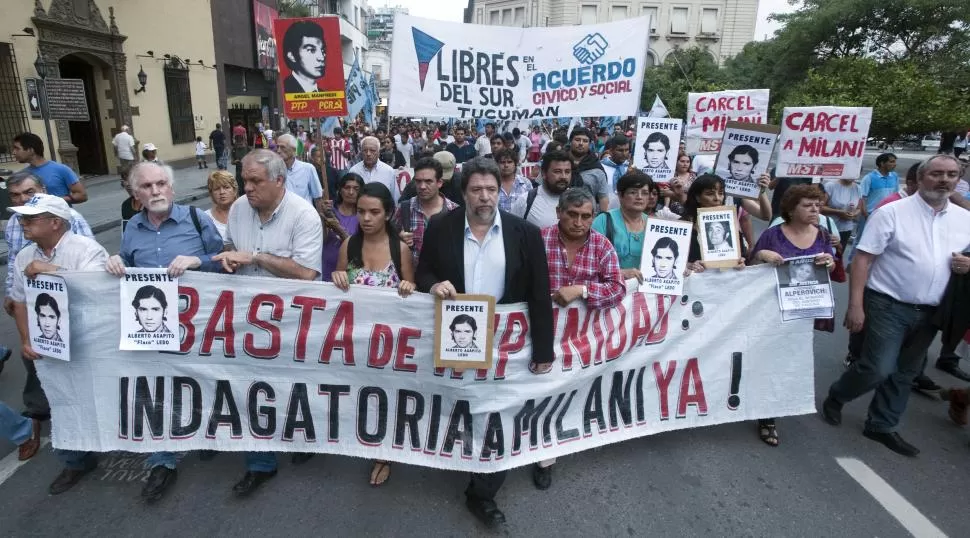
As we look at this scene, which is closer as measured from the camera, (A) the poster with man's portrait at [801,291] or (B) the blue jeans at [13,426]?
(B) the blue jeans at [13,426]

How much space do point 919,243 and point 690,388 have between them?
1665mm

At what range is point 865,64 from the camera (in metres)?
14.1

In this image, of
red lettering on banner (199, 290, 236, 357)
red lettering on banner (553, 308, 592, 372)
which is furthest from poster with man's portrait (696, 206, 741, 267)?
red lettering on banner (199, 290, 236, 357)

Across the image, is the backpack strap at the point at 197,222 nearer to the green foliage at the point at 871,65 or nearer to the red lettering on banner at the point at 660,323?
the red lettering on banner at the point at 660,323

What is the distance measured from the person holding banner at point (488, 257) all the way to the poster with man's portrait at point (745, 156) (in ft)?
7.92

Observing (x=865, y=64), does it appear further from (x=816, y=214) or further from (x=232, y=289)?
(x=232, y=289)

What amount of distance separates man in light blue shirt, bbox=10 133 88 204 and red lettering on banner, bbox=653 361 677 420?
5.55 metres

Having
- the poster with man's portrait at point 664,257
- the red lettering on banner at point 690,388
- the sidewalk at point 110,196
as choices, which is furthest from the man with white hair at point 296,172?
the sidewalk at point 110,196

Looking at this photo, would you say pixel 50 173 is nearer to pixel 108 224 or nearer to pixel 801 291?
pixel 108 224

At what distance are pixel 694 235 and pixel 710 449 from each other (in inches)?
56.4

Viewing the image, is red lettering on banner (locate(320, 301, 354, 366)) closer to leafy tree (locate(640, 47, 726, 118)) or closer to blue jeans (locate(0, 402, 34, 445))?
blue jeans (locate(0, 402, 34, 445))

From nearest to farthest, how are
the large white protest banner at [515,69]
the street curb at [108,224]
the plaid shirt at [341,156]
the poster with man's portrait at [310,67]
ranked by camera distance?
the poster with man's portrait at [310,67] < the large white protest banner at [515,69] < the street curb at [108,224] < the plaid shirt at [341,156]

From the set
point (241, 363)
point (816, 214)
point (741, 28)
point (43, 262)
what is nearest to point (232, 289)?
point (241, 363)

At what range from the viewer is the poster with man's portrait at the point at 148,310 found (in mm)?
2982
